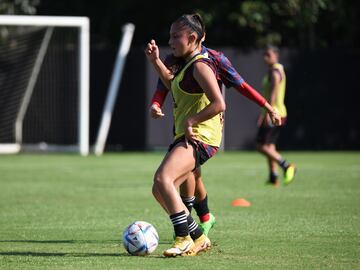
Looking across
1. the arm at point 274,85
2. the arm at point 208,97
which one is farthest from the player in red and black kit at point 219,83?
the arm at point 274,85

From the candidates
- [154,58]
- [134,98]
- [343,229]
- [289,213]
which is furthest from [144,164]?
[154,58]

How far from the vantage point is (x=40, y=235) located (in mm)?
9203

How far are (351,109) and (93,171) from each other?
10.5 m

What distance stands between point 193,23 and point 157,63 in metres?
0.54

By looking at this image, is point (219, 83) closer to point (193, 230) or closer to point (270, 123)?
point (193, 230)

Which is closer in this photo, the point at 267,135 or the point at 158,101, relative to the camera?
the point at 158,101

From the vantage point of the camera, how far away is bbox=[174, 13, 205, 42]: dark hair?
7.52 meters

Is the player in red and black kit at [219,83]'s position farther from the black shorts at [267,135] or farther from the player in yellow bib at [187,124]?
the black shorts at [267,135]

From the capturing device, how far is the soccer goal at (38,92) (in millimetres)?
23812

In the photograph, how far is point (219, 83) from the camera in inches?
313

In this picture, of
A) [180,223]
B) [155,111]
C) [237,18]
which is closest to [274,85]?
[155,111]

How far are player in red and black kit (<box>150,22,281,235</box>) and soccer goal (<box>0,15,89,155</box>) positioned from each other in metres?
15.1

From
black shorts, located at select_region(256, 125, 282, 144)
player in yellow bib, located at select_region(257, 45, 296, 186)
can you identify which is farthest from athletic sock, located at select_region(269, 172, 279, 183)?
black shorts, located at select_region(256, 125, 282, 144)

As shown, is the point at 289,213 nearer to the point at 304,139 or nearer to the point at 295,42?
the point at 304,139
